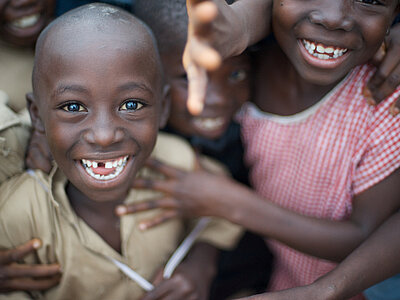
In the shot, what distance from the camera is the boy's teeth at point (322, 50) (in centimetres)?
136

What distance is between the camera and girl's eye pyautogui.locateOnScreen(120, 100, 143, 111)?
132 centimetres

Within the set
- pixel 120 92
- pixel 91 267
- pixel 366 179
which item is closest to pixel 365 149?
pixel 366 179

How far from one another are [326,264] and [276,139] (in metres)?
0.55

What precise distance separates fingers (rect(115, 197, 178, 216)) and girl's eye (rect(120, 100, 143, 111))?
39 cm

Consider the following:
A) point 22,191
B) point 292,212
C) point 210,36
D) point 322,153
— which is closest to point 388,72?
point 322,153

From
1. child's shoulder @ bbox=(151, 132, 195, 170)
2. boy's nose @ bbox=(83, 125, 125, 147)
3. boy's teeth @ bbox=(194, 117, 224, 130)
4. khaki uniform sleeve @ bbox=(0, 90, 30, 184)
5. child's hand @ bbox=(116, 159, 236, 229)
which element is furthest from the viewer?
boy's teeth @ bbox=(194, 117, 224, 130)

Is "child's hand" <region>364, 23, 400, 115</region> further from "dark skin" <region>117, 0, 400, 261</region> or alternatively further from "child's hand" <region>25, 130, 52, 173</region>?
"child's hand" <region>25, 130, 52, 173</region>

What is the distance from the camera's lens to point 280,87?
176 centimetres

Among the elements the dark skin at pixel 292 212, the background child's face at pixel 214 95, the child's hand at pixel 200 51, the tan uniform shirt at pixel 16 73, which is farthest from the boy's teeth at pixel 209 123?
the child's hand at pixel 200 51

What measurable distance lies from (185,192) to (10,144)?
0.64 metres

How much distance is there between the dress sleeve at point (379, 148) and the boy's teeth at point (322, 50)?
252 millimetres

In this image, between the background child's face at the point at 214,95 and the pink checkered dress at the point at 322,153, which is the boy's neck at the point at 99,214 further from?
the pink checkered dress at the point at 322,153

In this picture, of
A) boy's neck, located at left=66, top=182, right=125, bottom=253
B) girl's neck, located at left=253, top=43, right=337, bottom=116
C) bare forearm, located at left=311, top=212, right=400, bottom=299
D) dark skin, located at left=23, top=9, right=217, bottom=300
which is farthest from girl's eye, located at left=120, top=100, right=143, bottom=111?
bare forearm, located at left=311, top=212, right=400, bottom=299

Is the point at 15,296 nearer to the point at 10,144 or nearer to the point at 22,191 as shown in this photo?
the point at 22,191
